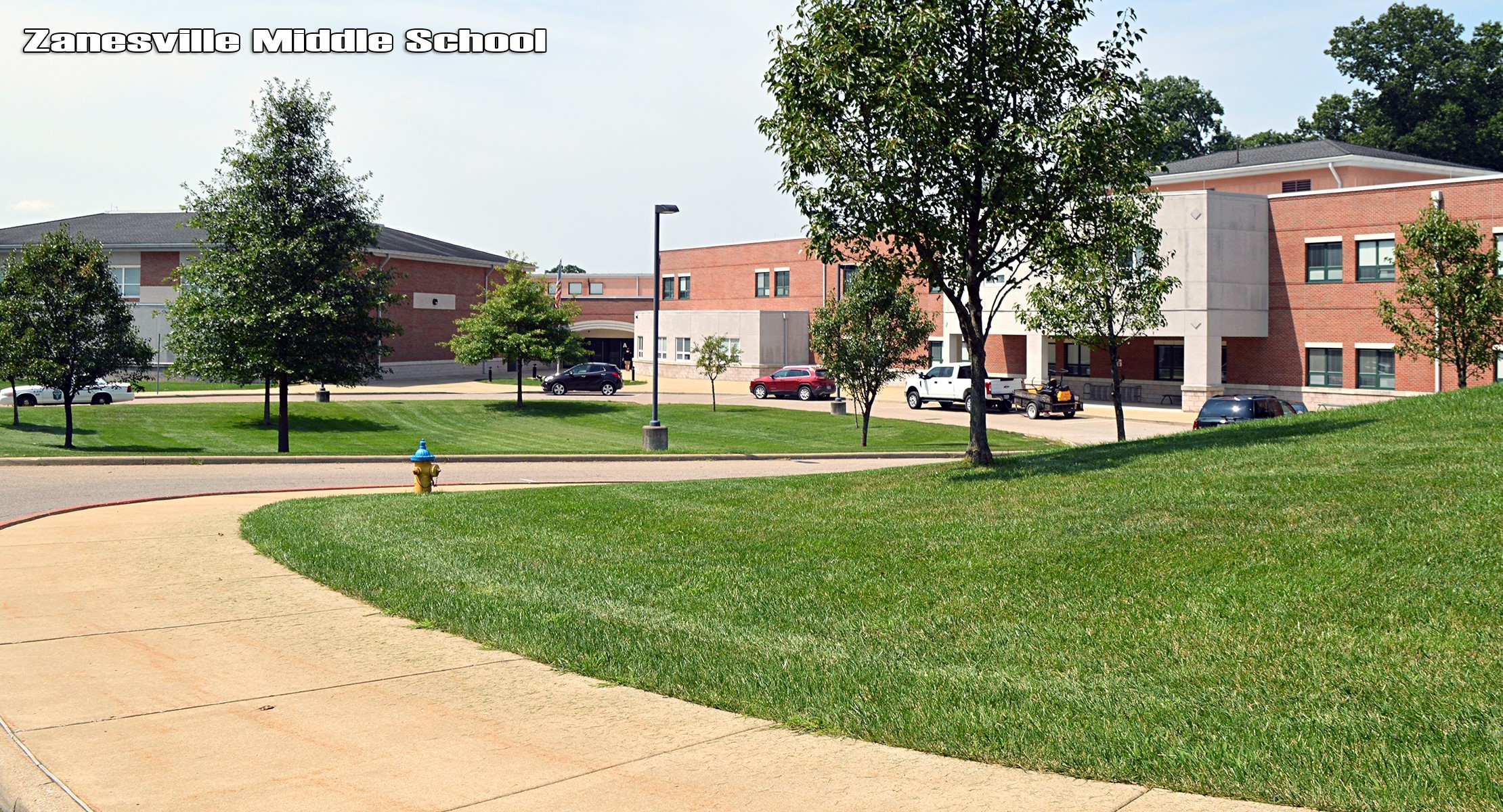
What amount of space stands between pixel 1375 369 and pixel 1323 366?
2314 millimetres

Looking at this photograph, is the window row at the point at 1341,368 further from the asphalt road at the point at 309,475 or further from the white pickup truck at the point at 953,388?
the asphalt road at the point at 309,475

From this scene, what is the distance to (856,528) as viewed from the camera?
13.0 meters

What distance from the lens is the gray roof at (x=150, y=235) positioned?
65375 mm

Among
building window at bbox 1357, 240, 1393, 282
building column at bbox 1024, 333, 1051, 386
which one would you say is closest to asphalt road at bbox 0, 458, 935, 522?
building window at bbox 1357, 240, 1393, 282

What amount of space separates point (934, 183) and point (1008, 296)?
4244cm

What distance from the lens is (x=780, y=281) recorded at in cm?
7600

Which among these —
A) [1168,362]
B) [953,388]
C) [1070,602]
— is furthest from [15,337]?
[1168,362]

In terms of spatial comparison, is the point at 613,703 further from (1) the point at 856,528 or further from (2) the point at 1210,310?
(2) the point at 1210,310

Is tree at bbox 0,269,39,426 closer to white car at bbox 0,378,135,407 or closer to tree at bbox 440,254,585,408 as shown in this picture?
white car at bbox 0,378,135,407

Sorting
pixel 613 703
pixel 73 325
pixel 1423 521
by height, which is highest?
pixel 73 325

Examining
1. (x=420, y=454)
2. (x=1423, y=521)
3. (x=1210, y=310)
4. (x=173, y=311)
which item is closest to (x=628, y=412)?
(x=173, y=311)

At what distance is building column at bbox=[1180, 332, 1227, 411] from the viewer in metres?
49.9

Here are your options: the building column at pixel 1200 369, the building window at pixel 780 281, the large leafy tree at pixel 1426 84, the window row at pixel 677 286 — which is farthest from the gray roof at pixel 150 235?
the large leafy tree at pixel 1426 84

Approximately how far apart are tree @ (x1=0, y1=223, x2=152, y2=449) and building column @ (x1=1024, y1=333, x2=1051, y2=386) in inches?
1541
